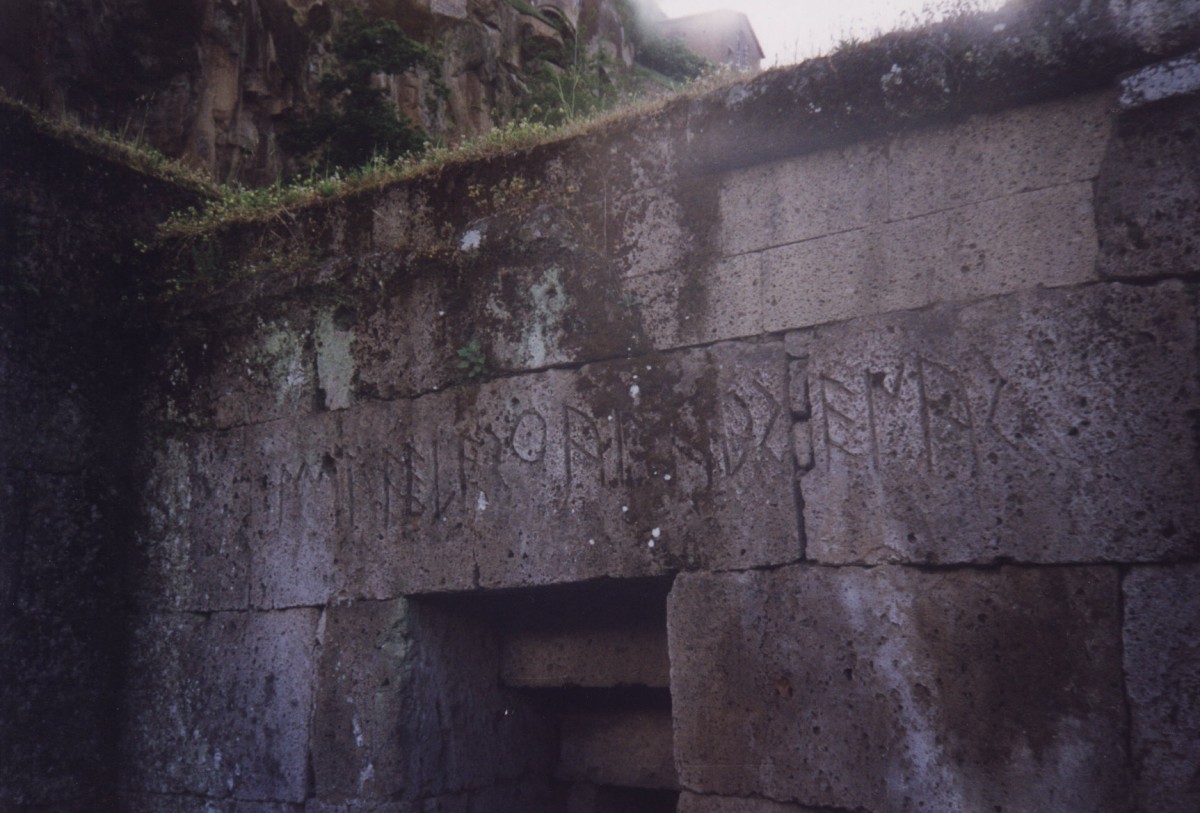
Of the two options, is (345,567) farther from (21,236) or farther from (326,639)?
(21,236)

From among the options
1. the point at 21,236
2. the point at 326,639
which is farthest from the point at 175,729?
the point at 21,236

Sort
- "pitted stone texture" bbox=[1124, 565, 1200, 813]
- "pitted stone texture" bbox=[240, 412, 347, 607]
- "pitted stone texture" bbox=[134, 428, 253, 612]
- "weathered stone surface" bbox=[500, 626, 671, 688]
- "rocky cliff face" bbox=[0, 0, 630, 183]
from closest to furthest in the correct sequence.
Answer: "pitted stone texture" bbox=[1124, 565, 1200, 813] → "weathered stone surface" bbox=[500, 626, 671, 688] → "pitted stone texture" bbox=[240, 412, 347, 607] → "pitted stone texture" bbox=[134, 428, 253, 612] → "rocky cliff face" bbox=[0, 0, 630, 183]

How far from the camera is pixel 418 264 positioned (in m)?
4.05

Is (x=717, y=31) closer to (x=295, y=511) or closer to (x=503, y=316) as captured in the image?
(x=503, y=316)

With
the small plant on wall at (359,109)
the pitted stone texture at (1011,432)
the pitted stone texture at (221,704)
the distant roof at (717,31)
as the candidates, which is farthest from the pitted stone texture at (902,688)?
the distant roof at (717,31)

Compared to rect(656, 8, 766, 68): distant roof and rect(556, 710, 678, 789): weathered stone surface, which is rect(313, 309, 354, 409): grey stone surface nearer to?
rect(556, 710, 678, 789): weathered stone surface

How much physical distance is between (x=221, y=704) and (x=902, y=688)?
9.95 feet

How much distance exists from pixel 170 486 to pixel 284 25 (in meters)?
6.00

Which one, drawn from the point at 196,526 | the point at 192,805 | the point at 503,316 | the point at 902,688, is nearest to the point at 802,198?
the point at 503,316

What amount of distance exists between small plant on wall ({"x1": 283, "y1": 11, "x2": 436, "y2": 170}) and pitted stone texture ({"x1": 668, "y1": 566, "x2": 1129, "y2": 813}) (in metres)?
6.56

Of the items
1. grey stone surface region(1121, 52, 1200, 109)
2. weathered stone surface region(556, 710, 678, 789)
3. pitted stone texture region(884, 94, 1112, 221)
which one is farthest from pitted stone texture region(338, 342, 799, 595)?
grey stone surface region(1121, 52, 1200, 109)

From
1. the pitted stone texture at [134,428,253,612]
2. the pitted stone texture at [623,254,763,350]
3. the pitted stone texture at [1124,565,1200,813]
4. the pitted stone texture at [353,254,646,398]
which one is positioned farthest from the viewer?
the pitted stone texture at [134,428,253,612]

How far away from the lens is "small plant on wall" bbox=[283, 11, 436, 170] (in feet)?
28.4

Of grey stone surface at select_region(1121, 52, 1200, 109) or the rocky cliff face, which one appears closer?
grey stone surface at select_region(1121, 52, 1200, 109)
